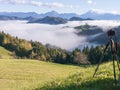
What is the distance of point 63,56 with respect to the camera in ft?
586

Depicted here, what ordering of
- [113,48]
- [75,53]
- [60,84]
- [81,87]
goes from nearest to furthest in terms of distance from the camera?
1. [113,48]
2. [81,87]
3. [60,84]
4. [75,53]

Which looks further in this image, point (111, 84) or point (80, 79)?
point (80, 79)

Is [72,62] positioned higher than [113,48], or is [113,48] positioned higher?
[113,48]

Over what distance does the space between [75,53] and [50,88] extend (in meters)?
170

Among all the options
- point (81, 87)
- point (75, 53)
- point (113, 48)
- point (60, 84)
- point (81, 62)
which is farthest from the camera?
point (75, 53)

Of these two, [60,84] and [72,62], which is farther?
[72,62]

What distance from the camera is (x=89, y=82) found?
14023 mm

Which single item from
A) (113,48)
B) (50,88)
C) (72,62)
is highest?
(113,48)

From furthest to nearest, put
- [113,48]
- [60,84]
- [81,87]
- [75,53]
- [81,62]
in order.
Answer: [75,53] → [81,62] → [60,84] → [81,87] → [113,48]

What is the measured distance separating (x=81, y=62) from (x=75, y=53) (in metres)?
13.6

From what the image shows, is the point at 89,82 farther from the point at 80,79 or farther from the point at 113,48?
the point at 113,48

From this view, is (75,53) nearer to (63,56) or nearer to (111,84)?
(63,56)

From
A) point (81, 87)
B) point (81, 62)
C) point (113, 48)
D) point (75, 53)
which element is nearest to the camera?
point (113, 48)

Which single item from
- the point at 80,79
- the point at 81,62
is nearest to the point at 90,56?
the point at 81,62
